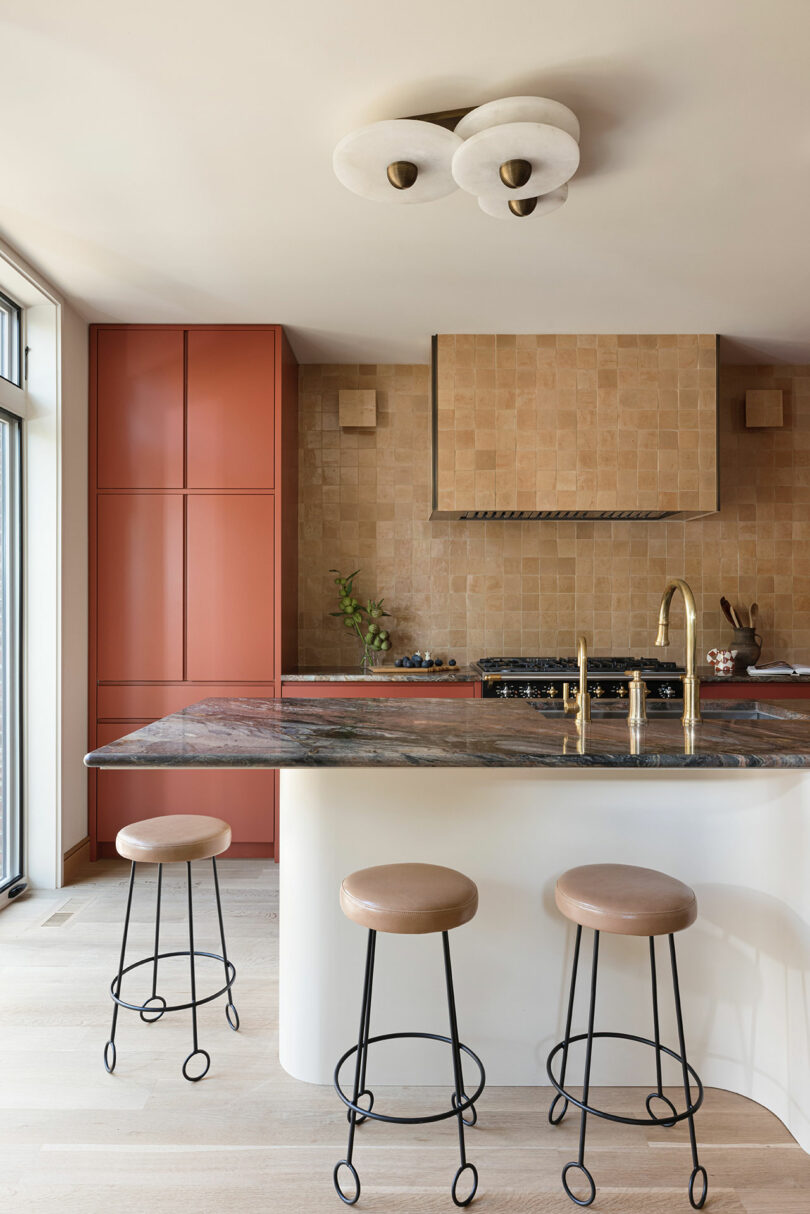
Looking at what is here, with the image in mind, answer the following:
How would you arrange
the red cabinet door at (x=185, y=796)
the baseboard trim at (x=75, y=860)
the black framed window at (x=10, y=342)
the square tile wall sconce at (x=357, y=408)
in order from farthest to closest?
the square tile wall sconce at (x=357, y=408) < the red cabinet door at (x=185, y=796) < the baseboard trim at (x=75, y=860) < the black framed window at (x=10, y=342)

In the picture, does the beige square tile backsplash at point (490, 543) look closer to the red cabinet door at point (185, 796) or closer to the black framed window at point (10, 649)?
the red cabinet door at point (185, 796)

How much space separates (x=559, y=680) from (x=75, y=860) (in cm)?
241

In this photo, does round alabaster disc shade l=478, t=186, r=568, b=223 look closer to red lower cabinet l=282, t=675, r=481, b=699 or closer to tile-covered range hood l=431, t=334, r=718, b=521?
tile-covered range hood l=431, t=334, r=718, b=521

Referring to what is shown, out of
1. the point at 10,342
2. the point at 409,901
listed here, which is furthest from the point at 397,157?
the point at 10,342

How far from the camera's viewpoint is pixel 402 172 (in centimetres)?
209

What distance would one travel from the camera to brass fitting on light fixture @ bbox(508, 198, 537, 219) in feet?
7.47

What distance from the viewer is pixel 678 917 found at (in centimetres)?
157

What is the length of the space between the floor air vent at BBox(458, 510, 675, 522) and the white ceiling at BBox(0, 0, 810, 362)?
93 centimetres

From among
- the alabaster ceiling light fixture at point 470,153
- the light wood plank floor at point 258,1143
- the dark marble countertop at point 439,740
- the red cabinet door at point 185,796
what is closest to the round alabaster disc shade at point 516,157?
the alabaster ceiling light fixture at point 470,153

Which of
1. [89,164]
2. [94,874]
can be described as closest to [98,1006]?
[94,874]

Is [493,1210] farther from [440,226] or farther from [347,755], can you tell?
[440,226]

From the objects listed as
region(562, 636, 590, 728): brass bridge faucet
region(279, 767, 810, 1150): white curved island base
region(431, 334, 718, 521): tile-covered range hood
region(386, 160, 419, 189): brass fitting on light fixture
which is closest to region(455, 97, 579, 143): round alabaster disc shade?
region(386, 160, 419, 189): brass fitting on light fixture

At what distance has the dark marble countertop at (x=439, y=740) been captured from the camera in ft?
5.32

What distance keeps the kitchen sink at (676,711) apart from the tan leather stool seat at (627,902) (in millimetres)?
682
